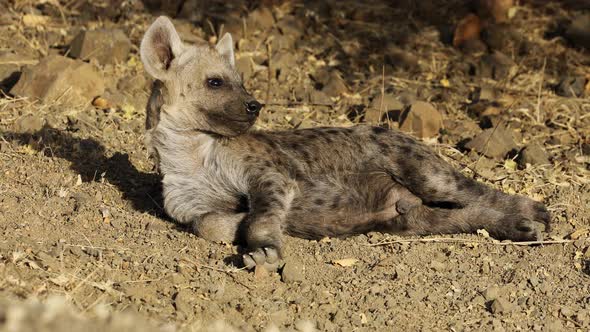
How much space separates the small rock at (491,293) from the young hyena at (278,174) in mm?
828

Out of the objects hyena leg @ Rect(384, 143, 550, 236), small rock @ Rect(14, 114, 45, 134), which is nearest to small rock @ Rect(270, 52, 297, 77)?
small rock @ Rect(14, 114, 45, 134)

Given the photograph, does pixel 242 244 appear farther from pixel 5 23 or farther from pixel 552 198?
pixel 5 23

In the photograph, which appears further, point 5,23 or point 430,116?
point 5,23

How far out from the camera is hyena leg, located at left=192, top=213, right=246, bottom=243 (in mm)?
5832

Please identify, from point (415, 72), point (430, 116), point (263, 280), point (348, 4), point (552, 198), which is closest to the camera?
point (263, 280)

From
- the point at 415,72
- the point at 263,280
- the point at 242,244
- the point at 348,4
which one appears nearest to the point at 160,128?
the point at 242,244

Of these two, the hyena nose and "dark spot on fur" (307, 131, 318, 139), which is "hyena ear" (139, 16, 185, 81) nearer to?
the hyena nose

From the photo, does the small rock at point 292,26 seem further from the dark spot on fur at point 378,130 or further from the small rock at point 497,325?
the small rock at point 497,325

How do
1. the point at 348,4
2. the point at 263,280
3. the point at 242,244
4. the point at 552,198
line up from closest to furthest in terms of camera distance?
the point at 263,280 < the point at 242,244 < the point at 552,198 < the point at 348,4

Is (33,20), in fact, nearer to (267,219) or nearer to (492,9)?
(492,9)

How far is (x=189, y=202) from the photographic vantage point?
6102 mm

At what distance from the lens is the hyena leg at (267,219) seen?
544 cm

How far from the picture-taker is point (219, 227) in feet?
19.1

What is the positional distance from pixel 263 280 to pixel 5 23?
5678 mm
